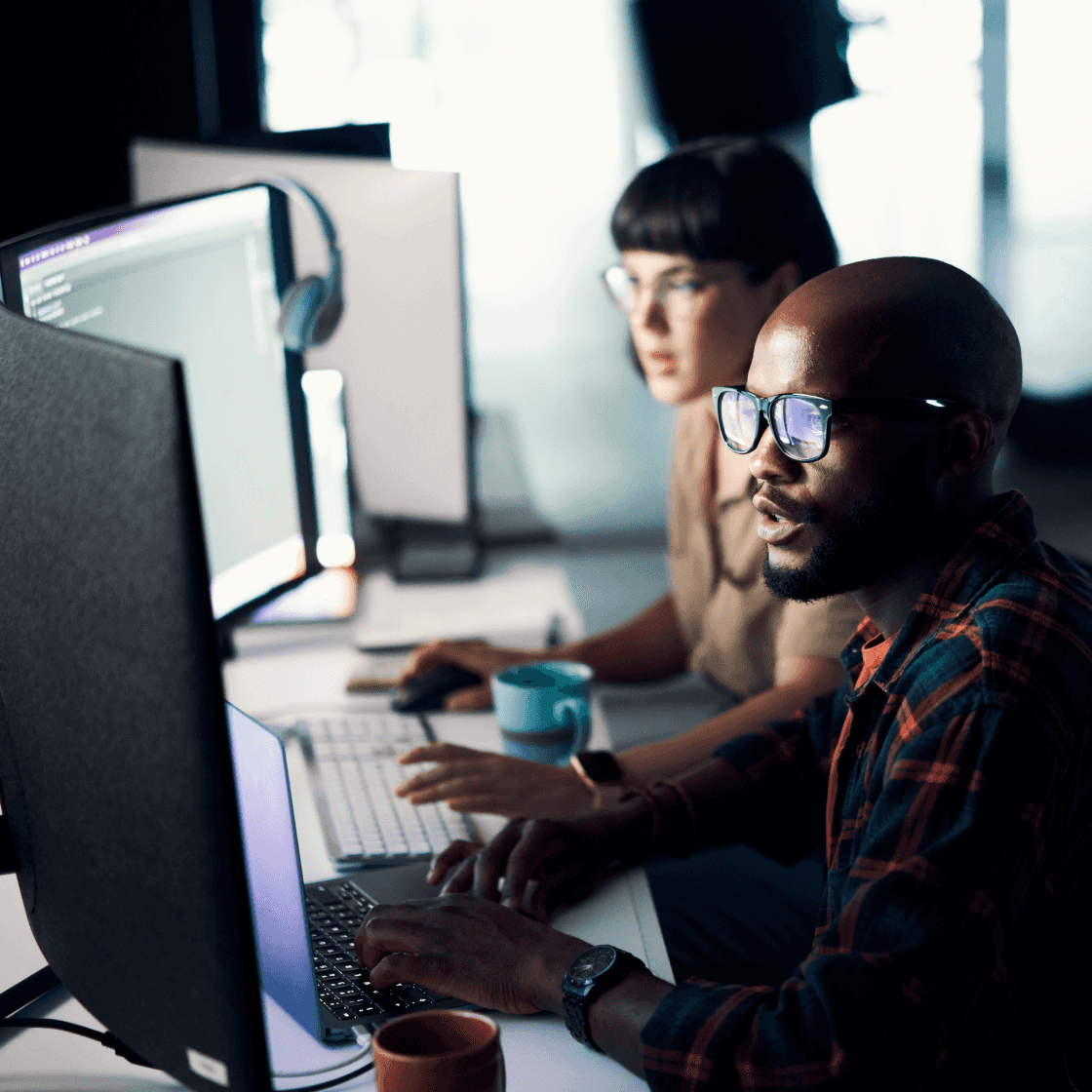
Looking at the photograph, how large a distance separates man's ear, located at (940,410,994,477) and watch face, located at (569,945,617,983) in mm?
414

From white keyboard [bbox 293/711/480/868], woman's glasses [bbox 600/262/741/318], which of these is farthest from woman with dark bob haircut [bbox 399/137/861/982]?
white keyboard [bbox 293/711/480/868]

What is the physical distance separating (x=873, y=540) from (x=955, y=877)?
0.88ft

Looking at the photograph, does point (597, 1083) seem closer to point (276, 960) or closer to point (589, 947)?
point (589, 947)

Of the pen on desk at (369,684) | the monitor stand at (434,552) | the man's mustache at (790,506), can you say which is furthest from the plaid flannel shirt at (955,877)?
the monitor stand at (434,552)

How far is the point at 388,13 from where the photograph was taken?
308 cm

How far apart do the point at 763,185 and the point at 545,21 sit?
1887 mm

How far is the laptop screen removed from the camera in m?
0.73

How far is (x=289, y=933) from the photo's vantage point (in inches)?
29.8

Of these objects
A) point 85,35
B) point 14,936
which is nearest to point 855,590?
point 14,936

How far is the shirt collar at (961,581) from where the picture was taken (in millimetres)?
820

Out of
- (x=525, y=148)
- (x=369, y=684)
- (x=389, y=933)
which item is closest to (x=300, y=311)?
(x=369, y=684)

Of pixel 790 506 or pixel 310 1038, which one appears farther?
pixel 790 506

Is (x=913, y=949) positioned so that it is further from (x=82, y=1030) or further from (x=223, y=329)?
(x=223, y=329)

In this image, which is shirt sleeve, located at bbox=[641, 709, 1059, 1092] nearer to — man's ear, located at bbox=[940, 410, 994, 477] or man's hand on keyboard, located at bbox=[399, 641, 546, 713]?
man's ear, located at bbox=[940, 410, 994, 477]
